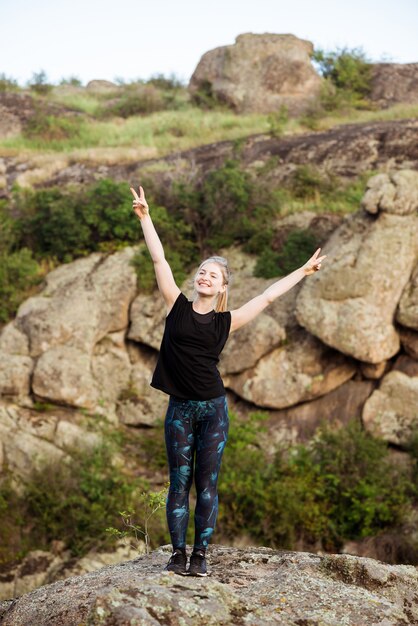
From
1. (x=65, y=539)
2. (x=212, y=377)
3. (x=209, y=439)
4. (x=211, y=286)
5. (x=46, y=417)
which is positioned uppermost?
(x=211, y=286)

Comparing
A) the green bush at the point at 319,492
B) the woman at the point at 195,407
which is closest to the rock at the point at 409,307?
the green bush at the point at 319,492

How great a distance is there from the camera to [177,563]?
18.2 ft

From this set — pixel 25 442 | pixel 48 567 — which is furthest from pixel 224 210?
pixel 48 567

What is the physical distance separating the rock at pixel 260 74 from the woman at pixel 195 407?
92.2 feet

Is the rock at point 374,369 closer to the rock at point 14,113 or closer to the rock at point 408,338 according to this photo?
the rock at point 408,338

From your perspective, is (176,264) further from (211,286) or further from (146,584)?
(146,584)

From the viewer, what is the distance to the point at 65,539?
15508 mm

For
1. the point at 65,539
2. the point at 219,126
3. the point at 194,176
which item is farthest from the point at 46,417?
the point at 219,126

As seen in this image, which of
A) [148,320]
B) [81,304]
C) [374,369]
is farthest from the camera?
[148,320]

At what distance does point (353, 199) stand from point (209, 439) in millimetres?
16733

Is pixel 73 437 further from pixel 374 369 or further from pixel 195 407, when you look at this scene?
pixel 195 407

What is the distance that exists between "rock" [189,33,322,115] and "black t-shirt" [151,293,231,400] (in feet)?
92.4

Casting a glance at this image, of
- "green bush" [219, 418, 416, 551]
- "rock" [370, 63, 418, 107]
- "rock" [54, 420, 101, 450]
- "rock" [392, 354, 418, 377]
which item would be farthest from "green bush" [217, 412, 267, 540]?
"rock" [370, 63, 418, 107]

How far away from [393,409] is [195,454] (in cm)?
1227
